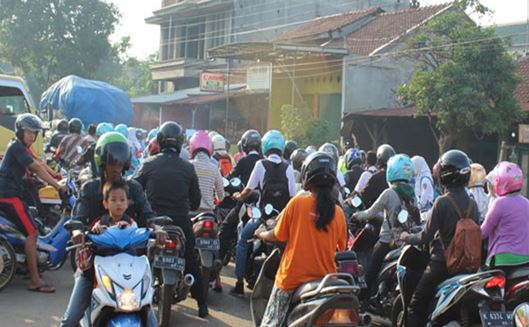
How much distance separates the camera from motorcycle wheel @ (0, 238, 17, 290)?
793 cm

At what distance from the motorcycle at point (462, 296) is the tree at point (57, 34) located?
137 ft

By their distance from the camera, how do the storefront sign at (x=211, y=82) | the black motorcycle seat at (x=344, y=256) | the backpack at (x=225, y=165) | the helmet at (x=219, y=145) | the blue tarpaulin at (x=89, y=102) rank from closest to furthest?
1. the black motorcycle seat at (x=344, y=256)
2. the backpack at (x=225, y=165)
3. the helmet at (x=219, y=145)
4. the blue tarpaulin at (x=89, y=102)
5. the storefront sign at (x=211, y=82)

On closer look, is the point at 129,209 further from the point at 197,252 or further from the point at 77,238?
the point at 197,252

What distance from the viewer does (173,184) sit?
7031 mm

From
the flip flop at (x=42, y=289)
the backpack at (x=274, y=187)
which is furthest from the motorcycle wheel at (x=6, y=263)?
the backpack at (x=274, y=187)

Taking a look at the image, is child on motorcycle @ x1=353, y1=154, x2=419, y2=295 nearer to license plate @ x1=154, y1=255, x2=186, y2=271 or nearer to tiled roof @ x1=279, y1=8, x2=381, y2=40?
license plate @ x1=154, y1=255, x2=186, y2=271

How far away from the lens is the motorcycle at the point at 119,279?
4.55 metres

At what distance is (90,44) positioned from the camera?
45969 mm

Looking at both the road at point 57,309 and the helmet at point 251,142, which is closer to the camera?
the road at point 57,309

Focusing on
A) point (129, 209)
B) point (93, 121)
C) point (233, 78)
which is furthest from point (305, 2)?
point (129, 209)

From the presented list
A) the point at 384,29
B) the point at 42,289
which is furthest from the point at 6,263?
the point at 384,29

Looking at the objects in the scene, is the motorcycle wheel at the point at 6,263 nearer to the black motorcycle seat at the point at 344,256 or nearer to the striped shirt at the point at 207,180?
the striped shirt at the point at 207,180

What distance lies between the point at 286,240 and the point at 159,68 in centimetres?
4452

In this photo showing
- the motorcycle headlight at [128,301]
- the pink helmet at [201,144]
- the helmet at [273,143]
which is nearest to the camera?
the motorcycle headlight at [128,301]
